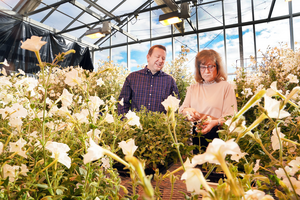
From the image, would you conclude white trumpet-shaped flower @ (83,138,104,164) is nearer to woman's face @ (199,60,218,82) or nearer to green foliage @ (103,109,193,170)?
green foliage @ (103,109,193,170)

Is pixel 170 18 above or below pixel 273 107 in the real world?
above

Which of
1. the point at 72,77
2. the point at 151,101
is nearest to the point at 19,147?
the point at 72,77

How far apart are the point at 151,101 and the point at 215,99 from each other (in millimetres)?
713

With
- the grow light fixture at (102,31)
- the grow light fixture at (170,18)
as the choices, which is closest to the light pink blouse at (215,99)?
the grow light fixture at (170,18)

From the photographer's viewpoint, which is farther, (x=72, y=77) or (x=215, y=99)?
(x=215, y=99)

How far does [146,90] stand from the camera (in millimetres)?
1937

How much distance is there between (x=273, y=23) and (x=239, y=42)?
109 centimetres

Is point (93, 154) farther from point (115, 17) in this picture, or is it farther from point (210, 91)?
point (115, 17)

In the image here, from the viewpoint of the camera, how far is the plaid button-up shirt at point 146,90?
75.3 inches

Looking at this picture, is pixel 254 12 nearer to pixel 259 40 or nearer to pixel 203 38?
pixel 259 40

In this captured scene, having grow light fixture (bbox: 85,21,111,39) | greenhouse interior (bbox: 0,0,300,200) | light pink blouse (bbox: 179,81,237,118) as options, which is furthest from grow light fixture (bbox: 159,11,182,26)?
light pink blouse (bbox: 179,81,237,118)

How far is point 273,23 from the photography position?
6.04 meters

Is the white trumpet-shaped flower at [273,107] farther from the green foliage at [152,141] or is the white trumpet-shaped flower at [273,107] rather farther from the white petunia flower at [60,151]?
the green foliage at [152,141]

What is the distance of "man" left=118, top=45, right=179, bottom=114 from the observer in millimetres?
1882
